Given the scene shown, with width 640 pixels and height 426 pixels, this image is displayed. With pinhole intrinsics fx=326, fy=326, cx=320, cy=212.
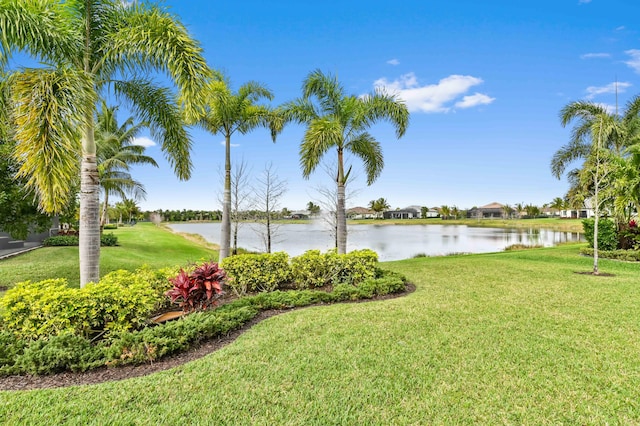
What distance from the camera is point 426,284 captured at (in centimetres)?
808

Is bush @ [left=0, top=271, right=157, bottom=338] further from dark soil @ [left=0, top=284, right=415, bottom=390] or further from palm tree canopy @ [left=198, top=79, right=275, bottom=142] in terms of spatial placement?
palm tree canopy @ [left=198, top=79, right=275, bottom=142]

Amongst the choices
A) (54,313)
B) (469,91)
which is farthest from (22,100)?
(469,91)

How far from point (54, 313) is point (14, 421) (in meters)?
1.75

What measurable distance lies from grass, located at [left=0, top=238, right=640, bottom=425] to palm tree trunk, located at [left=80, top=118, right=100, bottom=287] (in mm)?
2565

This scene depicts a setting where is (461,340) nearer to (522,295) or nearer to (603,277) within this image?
(522,295)

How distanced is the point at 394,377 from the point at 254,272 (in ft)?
15.0

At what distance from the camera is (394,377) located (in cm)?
329

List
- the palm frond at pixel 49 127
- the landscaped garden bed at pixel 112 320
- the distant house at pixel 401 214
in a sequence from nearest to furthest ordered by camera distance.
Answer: the landscaped garden bed at pixel 112 320
the palm frond at pixel 49 127
the distant house at pixel 401 214

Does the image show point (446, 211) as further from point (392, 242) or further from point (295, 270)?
point (295, 270)

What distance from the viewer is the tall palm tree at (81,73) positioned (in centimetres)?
442

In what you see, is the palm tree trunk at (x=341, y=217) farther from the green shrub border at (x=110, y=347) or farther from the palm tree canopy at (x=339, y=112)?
the green shrub border at (x=110, y=347)

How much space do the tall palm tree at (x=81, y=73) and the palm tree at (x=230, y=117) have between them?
3.35m

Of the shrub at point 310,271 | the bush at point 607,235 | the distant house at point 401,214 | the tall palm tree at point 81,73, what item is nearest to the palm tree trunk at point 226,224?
the shrub at point 310,271

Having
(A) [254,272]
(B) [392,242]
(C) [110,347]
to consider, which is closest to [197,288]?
(C) [110,347]
